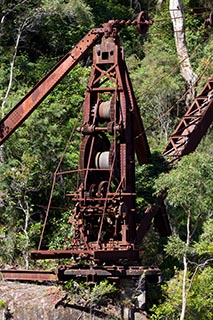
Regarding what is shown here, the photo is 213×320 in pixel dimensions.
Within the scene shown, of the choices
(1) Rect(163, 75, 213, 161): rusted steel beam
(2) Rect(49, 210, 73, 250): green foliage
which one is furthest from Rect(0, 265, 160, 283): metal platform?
(1) Rect(163, 75, 213, 161): rusted steel beam

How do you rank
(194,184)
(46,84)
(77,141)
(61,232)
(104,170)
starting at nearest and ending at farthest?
(194,184)
(104,170)
(46,84)
(61,232)
(77,141)

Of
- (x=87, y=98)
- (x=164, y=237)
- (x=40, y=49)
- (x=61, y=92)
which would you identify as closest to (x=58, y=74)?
(x=87, y=98)

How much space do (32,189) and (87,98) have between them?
3.51 metres

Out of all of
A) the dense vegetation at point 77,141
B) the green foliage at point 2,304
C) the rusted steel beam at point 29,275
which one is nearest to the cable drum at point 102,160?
the dense vegetation at point 77,141

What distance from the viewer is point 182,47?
82.0 ft

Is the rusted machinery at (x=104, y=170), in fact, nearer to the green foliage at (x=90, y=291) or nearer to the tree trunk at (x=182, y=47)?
the green foliage at (x=90, y=291)

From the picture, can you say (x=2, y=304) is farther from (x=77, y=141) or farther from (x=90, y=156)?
(x=77, y=141)

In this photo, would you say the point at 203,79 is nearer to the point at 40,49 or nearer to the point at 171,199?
the point at 40,49

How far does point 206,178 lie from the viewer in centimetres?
1445

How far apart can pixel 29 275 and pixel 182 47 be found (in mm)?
12649

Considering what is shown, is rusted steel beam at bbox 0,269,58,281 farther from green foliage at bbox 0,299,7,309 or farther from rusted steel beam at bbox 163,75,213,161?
rusted steel beam at bbox 163,75,213,161

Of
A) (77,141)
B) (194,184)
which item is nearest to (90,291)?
(194,184)

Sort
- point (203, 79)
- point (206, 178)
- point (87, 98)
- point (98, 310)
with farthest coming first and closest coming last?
point (203, 79) < point (87, 98) < point (206, 178) < point (98, 310)

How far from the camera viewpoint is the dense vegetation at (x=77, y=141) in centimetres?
1446
